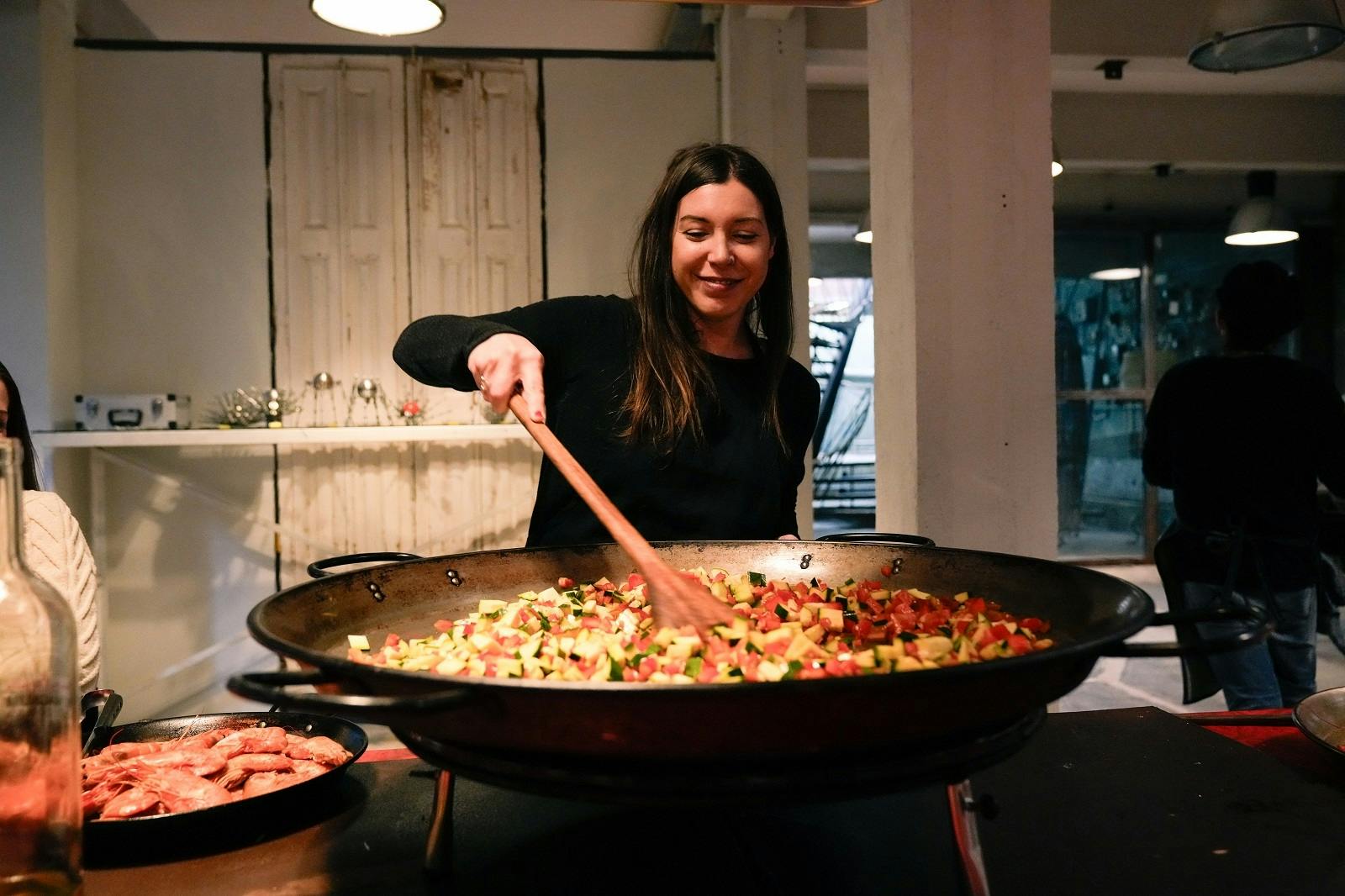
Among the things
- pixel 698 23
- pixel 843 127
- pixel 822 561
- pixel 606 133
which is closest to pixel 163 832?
pixel 822 561

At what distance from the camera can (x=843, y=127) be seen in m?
6.22

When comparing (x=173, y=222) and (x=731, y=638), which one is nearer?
(x=731, y=638)

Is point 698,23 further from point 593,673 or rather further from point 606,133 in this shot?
point 593,673

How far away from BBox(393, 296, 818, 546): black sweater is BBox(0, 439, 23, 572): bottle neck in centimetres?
90

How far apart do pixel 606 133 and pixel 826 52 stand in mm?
1174

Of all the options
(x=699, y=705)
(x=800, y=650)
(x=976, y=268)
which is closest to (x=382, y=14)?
(x=976, y=268)

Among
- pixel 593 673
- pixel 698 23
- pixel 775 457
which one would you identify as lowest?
pixel 593 673

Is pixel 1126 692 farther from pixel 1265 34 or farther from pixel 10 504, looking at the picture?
pixel 10 504

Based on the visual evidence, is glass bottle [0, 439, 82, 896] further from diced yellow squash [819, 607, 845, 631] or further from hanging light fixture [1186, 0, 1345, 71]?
hanging light fixture [1186, 0, 1345, 71]

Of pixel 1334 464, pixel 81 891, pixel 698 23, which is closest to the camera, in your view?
pixel 81 891

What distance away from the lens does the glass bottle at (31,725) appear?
0.72 metres

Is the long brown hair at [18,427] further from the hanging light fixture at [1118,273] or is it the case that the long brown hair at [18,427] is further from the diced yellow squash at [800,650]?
the hanging light fixture at [1118,273]

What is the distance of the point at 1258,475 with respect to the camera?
2787 millimetres

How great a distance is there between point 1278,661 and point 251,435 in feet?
13.1
